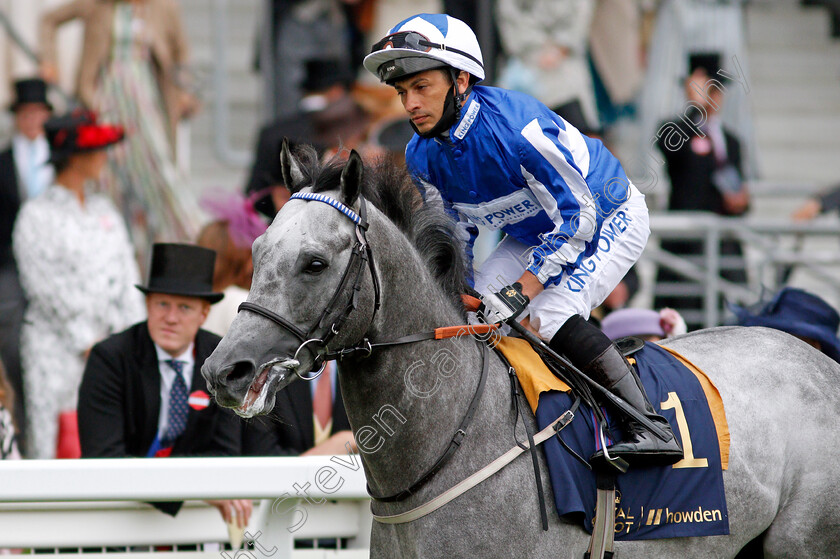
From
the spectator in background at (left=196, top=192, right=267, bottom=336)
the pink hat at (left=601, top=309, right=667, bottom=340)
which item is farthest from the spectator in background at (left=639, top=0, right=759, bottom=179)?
the spectator in background at (left=196, top=192, right=267, bottom=336)

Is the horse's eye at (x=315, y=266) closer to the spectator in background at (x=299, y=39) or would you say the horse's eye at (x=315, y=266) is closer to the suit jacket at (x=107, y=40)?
the suit jacket at (x=107, y=40)

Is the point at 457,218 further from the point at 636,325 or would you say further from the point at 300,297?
the point at 636,325

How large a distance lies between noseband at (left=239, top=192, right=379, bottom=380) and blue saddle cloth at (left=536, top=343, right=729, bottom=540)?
2.57 ft

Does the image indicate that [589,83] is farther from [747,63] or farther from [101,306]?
[101,306]

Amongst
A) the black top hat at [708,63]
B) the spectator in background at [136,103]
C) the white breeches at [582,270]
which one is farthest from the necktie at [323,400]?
the black top hat at [708,63]

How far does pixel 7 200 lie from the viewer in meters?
7.23

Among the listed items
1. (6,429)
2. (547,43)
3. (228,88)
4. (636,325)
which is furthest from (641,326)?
(228,88)

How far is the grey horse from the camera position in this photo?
3.14m

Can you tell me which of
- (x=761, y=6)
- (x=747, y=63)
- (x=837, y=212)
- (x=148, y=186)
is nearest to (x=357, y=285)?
(x=148, y=186)

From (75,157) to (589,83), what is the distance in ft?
17.4

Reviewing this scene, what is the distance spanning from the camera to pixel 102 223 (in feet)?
21.5

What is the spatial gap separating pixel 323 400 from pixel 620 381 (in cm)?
205

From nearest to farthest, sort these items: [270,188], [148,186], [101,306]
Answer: [101,306], [270,188], [148,186]

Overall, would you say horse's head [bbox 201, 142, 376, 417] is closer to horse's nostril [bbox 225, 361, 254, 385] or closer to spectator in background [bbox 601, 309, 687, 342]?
horse's nostril [bbox 225, 361, 254, 385]
